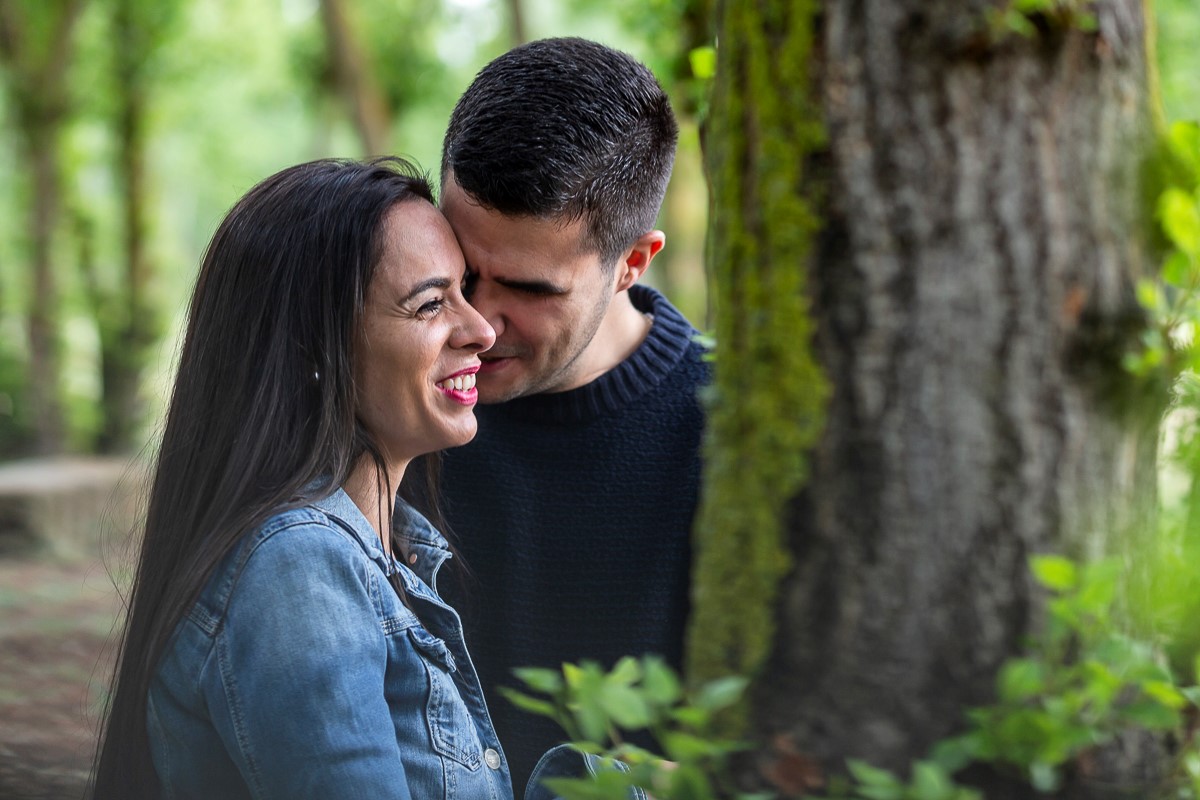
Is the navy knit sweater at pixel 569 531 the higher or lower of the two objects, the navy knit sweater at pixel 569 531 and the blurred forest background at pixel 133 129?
the lower

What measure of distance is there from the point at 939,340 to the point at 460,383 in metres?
1.22

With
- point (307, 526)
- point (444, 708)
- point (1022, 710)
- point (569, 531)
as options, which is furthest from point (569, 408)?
point (1022, 710)

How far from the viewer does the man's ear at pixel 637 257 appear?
3074mm

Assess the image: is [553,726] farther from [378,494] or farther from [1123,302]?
[1123,302]

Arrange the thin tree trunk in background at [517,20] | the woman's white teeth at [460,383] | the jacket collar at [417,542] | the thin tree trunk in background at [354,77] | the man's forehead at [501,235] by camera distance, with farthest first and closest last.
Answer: the thin tree trunk in background at [354,77] < the thin tree trunk in background at [517,20] < the man's forehead at [501,235] < the jacket collar at [417,542] < the woman's white teeth at [460,383]

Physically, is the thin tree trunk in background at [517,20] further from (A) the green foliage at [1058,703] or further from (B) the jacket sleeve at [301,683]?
(A) the green foliage at [1058,703]

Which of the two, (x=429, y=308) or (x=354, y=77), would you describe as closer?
(x=429, y=308)

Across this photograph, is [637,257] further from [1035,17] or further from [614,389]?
[1035,17]

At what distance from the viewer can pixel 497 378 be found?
109 inches

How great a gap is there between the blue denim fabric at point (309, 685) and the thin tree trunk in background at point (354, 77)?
980cm

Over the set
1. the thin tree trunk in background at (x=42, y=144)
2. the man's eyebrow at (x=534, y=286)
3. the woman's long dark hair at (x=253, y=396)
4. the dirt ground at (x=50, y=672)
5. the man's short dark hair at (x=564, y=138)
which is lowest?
the dirt ground at (x=50, y=672)

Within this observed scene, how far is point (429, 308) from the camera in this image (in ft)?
7.66

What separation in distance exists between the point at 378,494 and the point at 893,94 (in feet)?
4.26

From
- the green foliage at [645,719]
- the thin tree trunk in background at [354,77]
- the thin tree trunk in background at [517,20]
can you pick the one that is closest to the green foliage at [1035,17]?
the green foliage at [645,719]
